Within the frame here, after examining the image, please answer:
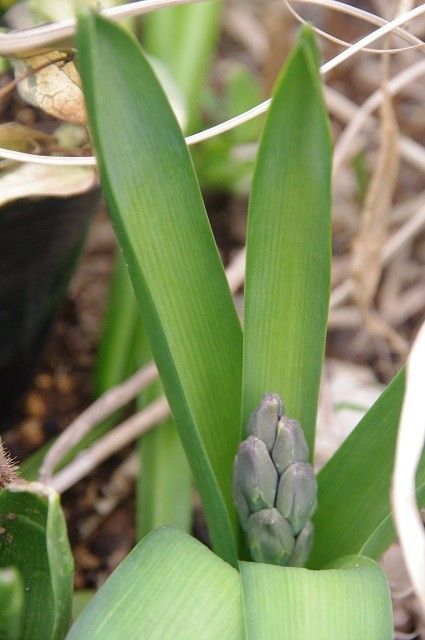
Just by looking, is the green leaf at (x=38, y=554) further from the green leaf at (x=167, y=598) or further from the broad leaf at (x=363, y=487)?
the broad leaf at (x=363, y=487)

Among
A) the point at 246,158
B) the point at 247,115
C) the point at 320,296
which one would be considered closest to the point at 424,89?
the point at 246,158

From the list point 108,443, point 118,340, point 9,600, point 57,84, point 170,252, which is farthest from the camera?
point 118,340

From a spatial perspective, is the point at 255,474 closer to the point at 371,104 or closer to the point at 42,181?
the point at 42,181

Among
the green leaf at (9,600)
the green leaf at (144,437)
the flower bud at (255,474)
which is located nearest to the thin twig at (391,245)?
the green leaf at (144,437)

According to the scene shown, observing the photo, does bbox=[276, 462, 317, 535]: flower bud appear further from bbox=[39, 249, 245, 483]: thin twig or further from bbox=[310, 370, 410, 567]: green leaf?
bbox=[39, 249, 245, 483]: thin twig

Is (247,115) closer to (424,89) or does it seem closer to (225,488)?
(225,488)

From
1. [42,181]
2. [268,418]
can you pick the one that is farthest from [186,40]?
[268,418]

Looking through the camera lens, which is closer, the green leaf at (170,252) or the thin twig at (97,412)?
the green leaf at (170,252)
